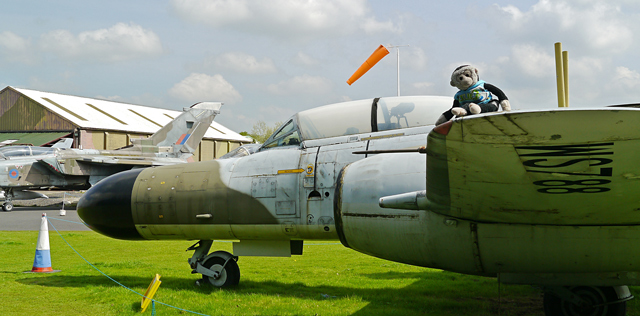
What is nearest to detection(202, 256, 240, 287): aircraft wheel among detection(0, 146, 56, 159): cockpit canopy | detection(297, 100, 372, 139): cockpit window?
detection(297, 100, 372, 139): cockpit window

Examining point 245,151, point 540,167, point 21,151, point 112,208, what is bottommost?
point 112,208

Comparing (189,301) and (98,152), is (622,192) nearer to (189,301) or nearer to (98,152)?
(189,301)

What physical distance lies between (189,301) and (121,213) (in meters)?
1.69

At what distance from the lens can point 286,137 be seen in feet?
22.9

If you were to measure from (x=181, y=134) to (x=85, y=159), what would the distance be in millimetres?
6408

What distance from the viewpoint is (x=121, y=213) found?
23.5 feet

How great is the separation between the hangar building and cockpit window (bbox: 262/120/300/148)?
32.8m

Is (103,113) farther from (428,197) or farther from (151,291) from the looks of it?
(428,197)

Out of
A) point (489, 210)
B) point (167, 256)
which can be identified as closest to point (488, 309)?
point (489, 210)

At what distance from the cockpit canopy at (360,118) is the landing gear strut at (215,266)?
6.35 ft

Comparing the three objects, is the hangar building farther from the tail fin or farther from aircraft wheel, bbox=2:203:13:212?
aircraft wheel, bbox=2:203:13:212

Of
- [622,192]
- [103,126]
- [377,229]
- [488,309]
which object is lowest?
[488,309]

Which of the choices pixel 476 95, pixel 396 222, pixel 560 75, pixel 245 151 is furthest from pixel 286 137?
pixel 560 75

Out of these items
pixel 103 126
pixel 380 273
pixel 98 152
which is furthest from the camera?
pixel 103 126
